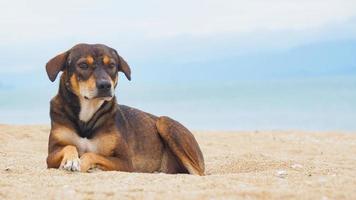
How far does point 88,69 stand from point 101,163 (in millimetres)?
1079

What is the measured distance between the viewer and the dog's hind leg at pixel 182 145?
32.9 ft

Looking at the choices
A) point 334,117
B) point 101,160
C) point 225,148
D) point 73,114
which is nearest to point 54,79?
point 73,114

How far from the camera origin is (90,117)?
9.14 metres

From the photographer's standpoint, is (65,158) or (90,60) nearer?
(65,158)

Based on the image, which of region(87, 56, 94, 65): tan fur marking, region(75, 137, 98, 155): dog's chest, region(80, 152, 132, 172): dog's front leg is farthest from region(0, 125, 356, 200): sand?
region(87, 56, 94, 65): tan fur marking

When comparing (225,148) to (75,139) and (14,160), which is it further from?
(75,139)

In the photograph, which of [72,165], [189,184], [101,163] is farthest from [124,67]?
[189,184]

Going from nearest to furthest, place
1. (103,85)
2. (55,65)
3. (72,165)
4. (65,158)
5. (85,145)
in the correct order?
(72,165) → (65,158) → (103,85) → (85,145) → (55,65)

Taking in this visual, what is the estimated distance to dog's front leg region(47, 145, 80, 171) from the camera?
8480 millimetres

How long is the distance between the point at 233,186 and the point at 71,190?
1.48m

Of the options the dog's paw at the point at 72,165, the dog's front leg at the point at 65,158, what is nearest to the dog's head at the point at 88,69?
the dog's front leg at the point at 65,158

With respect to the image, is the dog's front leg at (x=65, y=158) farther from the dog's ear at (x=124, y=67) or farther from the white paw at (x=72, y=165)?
the dog's ear at (x=124, y=67)

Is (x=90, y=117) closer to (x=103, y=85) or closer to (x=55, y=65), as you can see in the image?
(x=103, y=85)

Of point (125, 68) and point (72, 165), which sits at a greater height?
point (125, 68)
